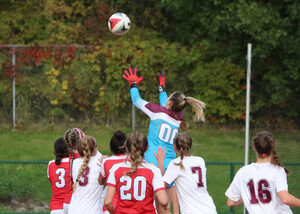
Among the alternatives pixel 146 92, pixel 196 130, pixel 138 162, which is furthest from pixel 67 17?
pixel 138 162

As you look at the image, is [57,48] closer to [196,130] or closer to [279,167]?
[196,130]

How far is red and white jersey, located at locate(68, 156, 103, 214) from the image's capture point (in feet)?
19.9

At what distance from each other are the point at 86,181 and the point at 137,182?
3.12ft

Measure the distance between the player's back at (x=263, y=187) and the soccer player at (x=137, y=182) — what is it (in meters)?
0.74

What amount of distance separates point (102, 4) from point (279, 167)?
13507 mm

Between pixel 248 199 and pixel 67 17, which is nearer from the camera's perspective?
pixel 248 199

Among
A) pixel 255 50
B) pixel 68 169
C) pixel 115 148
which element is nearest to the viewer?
pixel 115 148

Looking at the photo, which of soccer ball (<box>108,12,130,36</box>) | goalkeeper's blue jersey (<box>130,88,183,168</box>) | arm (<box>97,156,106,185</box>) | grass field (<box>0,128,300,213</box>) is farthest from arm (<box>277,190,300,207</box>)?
soccer ball (<box>108,12,130,36</box>)

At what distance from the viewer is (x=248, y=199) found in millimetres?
5281

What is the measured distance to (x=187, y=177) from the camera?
5.95 m

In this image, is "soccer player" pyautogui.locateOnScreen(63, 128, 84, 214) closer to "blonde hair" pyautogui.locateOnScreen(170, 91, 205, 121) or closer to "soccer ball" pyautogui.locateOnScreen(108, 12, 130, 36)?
"blonde hair" pyautogui.locateOnScreen(170, 91, 205, 121)

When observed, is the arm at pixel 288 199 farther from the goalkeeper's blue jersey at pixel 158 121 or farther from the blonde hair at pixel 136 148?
the goalkeeper's blue jersey at pixel 158 121

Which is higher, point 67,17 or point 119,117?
point 67,17

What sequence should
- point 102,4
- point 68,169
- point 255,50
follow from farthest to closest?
point 102,4 < point 255,50 < point 68,169
